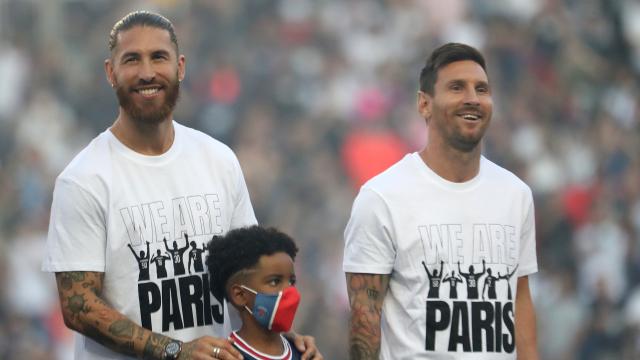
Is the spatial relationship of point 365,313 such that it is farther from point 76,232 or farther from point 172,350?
point 76,232

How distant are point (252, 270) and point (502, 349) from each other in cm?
112

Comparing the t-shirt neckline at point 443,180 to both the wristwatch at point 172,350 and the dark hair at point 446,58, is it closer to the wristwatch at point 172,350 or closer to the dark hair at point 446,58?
the dark hair at point 446,58

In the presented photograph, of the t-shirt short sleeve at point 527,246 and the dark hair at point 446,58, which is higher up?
the dark hair at point 446,58

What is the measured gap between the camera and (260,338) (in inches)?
229

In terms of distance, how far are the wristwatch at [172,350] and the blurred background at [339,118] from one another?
6.60 metres

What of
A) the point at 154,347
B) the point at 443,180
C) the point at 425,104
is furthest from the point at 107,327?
the point at 425,104

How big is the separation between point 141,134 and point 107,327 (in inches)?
30.5

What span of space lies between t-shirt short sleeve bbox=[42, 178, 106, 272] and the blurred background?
654 cm

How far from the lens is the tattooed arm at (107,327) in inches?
222

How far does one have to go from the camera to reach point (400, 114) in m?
15.4

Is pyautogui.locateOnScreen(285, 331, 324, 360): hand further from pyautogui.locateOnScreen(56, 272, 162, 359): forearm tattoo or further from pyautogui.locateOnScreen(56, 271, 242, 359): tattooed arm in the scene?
pyautogui.locateOnScreen(56, 272, 162, 359): forearm tattoo

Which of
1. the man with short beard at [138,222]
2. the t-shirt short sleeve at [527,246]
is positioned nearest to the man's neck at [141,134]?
the man with short beard at [138,222]

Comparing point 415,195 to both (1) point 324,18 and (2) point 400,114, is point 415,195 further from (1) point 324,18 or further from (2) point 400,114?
(1) point 324,18

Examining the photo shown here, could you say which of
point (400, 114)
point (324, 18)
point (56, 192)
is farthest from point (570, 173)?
point (56, 192)
